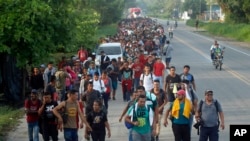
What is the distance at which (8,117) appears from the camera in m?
19.4

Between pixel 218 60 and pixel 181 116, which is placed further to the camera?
pixel 218 60

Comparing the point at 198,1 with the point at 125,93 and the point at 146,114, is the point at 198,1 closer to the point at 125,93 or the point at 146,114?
the point at 125,93

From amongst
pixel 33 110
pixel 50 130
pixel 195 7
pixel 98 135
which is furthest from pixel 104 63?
pixel 195 7

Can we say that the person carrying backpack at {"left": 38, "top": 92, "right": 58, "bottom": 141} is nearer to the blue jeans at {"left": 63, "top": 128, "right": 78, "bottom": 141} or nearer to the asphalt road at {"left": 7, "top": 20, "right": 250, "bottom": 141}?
the blue jeans at {"left": 63, "top": 128, "right": 78, "bottom": 141}

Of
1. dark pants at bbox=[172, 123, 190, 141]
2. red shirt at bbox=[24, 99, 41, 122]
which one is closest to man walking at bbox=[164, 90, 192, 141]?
dark pants at bbox=[172, 123, 190, 141]

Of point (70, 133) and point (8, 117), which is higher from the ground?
point (70, 133)

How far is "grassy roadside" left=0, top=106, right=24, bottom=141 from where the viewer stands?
17.6 m

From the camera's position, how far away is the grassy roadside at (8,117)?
57.8 ft

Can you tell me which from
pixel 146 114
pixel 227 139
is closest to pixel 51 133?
pixel 146 114

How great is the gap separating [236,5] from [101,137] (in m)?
63.5

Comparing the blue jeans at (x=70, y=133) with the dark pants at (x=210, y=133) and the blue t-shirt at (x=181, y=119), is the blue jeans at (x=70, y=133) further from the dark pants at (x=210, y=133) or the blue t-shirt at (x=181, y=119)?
Result: the dark pants at (x=210, y=133)

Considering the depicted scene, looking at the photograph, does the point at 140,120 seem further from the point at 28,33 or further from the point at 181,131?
the point at 28,33

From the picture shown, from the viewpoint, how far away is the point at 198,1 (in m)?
139

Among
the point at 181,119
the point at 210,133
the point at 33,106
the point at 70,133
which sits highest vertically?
the point at 33,106
